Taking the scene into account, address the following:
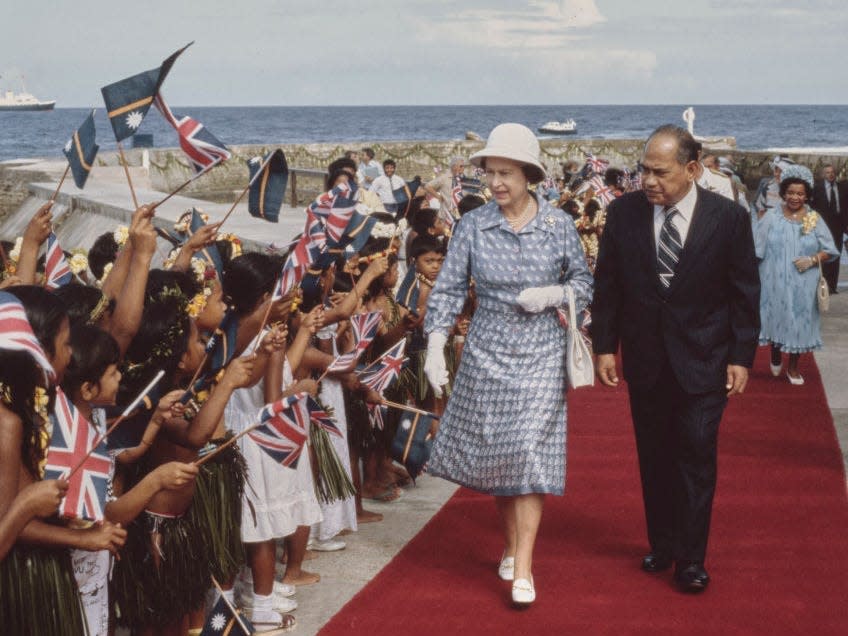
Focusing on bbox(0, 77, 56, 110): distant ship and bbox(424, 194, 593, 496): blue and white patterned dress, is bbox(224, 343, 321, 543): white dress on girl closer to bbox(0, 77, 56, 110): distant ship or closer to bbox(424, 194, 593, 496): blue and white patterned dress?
bbox(424, 194, 593, 496): blue and white patterned dress

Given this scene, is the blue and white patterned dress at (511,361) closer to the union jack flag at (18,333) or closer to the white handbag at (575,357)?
the white handbag at (575,357)

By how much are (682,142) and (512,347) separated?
1054mm

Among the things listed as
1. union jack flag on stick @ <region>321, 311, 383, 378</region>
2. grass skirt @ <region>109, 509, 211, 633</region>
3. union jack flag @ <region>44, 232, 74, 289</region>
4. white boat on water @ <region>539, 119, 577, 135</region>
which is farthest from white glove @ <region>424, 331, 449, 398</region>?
white boat on water @ <region>539, 119, 577, 135</region>

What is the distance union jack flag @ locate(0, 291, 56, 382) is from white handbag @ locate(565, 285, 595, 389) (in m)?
2.43

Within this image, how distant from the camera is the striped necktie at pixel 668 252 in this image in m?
5.16

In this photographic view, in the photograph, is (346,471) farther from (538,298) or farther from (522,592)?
(538,298)

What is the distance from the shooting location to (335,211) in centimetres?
505

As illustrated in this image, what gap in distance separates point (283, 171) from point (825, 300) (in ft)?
18.9

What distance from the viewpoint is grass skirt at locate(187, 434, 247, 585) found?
4.37 metres

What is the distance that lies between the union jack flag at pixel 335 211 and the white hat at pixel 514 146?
0.56m

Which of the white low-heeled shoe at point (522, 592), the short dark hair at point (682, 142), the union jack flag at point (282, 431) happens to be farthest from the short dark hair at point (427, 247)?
the union jack flag at point (282, 431)

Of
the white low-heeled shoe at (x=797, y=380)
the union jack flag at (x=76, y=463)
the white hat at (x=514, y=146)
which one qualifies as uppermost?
the white hat at (x=514, y=146)

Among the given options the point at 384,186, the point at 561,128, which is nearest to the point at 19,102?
the point at 561,128

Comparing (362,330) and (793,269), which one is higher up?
(362,330)
